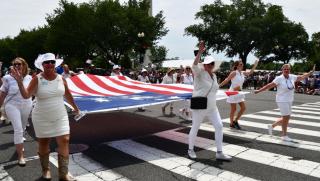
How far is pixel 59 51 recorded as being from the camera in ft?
157

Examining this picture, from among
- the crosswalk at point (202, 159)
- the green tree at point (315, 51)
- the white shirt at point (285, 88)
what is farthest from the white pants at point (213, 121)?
the green tree at point (315, 51)

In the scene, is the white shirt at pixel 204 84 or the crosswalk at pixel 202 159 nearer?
the crosswalk at pixel 202 159

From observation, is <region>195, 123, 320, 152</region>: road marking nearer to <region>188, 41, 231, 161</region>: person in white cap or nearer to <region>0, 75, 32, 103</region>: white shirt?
<region>188, 41, 231, 161</region>: person in white cap

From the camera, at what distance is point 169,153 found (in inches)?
264

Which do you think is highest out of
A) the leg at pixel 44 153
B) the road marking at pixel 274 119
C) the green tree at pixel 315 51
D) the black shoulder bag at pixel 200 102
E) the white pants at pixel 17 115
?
the green tree at pixel 315 51

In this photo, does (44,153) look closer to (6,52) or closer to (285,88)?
(285,88)

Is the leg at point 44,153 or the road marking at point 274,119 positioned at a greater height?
the leg at point 44,153

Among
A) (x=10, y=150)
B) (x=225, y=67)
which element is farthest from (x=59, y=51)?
(x=10, y=150)

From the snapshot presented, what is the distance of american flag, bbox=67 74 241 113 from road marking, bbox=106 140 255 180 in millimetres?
815

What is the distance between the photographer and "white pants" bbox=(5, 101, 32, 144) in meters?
5.99

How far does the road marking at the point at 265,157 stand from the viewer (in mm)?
5738

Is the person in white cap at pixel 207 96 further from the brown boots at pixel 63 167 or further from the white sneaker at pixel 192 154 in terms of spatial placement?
the brown boots at pixel 63 167

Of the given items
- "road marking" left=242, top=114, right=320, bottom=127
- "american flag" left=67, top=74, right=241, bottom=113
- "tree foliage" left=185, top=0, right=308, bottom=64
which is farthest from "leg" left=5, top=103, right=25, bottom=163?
"tree foliage" left=185, top=0, right=308, bottom=64

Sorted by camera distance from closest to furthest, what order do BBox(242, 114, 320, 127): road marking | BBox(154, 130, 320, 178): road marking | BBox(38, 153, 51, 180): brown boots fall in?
BBox(38, 153, 51, 180): brown boots → BBox(154, 130, 320, 178): road marking → BBox(242, 114, 320, 127): road marking
